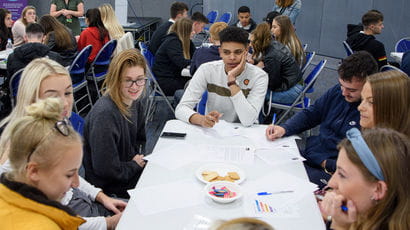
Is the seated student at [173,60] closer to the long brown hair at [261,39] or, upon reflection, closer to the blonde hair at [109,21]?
the long brown hair at [261,39]

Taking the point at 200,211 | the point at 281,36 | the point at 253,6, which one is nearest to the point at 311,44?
the point at 253,6

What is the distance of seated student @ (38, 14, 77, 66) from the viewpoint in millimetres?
4555

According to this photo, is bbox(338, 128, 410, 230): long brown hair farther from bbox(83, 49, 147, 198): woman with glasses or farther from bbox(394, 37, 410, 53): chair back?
bbox(394, 37, 410, 53): chair back

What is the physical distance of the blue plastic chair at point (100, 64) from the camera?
4785mm

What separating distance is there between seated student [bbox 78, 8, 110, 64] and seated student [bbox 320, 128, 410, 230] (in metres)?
4.23

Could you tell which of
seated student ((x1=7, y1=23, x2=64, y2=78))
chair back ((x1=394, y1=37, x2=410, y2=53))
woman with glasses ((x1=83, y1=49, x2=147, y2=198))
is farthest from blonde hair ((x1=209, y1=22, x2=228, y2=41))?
chair back ((x1=394, y1=37, x2=410, y2=53))

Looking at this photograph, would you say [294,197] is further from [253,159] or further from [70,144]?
[70,144]

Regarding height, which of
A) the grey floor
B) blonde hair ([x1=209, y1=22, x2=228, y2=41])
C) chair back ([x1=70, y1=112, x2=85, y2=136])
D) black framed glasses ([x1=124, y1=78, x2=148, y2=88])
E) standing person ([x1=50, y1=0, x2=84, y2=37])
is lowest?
the grey floor

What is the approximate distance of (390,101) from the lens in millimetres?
1913

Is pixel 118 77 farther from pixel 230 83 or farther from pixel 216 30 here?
pixel 216 30

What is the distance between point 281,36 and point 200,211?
3.47 meters

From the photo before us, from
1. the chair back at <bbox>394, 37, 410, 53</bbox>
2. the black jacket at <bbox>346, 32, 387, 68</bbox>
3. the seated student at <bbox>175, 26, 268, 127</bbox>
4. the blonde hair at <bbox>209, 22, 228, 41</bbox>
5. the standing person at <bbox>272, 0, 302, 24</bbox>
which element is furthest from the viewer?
the standing person at <bbox>272, 0, 302, 24</bbox>

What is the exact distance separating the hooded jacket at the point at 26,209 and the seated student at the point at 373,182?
0.98 metres

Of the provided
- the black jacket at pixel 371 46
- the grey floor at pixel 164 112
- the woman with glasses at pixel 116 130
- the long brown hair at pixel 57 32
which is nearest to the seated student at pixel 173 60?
the grey floor at pixel 164 112
